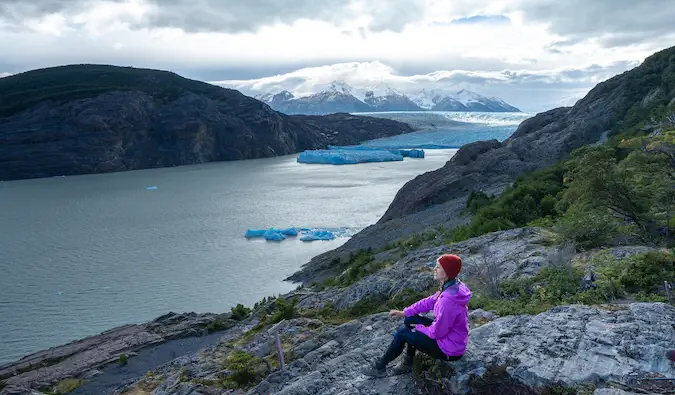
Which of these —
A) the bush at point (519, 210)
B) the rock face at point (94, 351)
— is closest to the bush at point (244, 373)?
the rock face at point (94, 351)

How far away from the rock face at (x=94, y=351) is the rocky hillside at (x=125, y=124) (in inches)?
1681

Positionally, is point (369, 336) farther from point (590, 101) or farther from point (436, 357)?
point (590, 101)

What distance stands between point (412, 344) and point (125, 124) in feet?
180

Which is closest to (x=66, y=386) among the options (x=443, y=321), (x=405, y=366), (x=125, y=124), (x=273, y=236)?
(x=405, y=366)

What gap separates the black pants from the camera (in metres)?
4.11

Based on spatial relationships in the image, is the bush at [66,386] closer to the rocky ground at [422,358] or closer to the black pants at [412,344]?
the rocky ground at [422,358]

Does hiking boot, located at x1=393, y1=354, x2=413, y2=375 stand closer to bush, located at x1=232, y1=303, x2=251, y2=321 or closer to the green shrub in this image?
the green shrub

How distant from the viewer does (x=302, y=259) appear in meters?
18.4

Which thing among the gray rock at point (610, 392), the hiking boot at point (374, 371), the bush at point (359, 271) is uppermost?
the gray rock at point (610, 392)

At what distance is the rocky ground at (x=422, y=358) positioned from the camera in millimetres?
3855

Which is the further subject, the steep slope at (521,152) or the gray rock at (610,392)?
the steep slope at (521,152)

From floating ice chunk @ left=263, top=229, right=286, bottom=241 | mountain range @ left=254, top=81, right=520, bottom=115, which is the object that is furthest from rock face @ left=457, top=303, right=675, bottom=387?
mountain range @ left=254, top=81, right=520, bottom=115

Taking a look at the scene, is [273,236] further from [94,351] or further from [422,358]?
[422,358]

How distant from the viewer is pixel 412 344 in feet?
13.8
